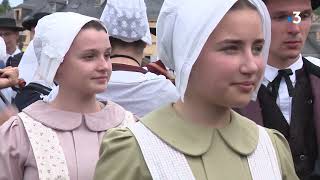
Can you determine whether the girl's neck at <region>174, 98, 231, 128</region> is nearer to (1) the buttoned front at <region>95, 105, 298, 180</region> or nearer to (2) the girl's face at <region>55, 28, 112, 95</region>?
(1) the buttoned front at <region>95, 105, 298, 180</region>

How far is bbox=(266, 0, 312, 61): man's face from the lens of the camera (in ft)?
7.35

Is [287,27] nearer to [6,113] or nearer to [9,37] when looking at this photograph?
[6,113]

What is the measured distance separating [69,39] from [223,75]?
3.81ft

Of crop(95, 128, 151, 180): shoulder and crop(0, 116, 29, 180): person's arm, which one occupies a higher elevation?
crop(95, 128, 151, 180): shoulder

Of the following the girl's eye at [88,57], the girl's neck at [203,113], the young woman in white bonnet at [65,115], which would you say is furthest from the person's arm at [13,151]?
the girl's neck at [203,113]

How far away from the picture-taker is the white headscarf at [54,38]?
2.67 m

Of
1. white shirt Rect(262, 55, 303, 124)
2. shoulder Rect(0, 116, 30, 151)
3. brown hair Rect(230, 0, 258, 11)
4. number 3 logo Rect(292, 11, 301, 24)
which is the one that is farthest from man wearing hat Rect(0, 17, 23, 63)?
brown hair Rect(230, 0, 258, 11)

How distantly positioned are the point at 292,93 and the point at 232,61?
71 centimetres

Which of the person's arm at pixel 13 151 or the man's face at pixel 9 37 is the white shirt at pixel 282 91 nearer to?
the person's arm at pixel 13 151

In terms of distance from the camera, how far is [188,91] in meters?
1.83

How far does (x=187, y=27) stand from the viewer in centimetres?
173

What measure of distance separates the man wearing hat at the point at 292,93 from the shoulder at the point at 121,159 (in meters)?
0.65

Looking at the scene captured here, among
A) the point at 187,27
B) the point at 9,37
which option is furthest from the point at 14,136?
the point at 9,37

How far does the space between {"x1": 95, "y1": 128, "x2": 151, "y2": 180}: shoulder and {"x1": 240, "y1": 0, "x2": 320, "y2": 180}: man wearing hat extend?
65cm
